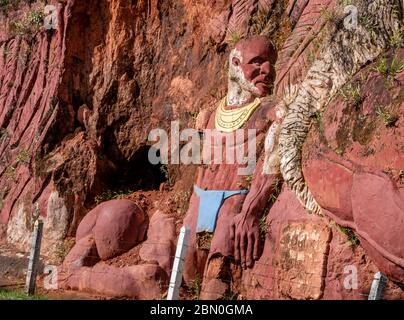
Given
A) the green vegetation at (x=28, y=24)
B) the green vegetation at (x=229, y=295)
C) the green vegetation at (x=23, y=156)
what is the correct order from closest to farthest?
the green vegetation at (x=229, y=295) < the green vegetation at (x=23, y=156) < the green vegetation at (x=28, y=24)

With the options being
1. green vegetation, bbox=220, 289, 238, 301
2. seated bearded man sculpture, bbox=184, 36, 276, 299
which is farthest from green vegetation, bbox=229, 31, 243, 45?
green vegetation, bbox=220, 289, 238, 301

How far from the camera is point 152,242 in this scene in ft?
27.5

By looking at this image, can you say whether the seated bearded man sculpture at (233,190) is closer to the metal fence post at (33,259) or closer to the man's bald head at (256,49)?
the man's bald head at (256,49)

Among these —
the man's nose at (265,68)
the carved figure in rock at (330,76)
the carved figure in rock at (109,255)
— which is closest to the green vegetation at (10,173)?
the carved figure in rock at (109,255)

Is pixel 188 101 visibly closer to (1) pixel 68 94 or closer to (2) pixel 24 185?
(1) pixel 68 94

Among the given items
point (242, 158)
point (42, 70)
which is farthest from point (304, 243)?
point (42, 70)

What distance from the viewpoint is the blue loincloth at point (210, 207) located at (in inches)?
295

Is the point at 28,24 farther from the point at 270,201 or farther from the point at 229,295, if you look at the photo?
the point at 229,295

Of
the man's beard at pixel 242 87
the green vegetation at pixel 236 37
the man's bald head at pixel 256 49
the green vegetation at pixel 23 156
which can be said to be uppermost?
the green vegetation at pixel 236 37

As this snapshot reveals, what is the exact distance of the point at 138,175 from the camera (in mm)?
10391

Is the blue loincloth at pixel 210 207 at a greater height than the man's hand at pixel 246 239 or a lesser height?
greater

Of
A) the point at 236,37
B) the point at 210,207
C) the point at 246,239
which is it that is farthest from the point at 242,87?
the point at 246,239

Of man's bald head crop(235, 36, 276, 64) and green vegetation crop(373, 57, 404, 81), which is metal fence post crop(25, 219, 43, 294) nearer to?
man's bald head crop(235, 36, 276, 64)

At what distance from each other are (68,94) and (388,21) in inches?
217
